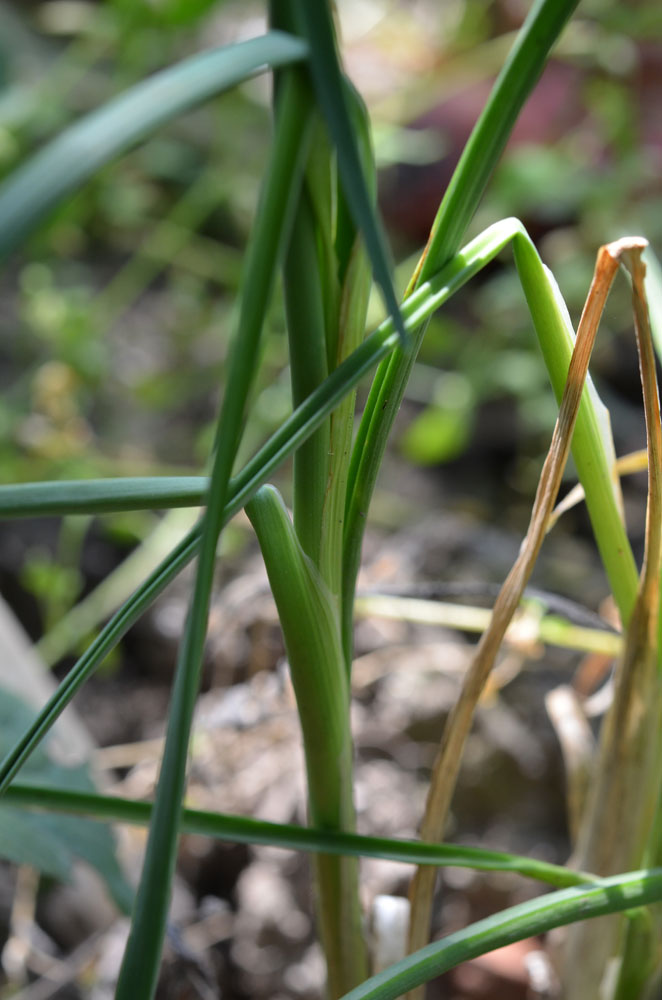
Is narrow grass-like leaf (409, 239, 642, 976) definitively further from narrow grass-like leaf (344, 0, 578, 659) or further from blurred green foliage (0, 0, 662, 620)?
blurred green foliage (0, 0, 662, 620)

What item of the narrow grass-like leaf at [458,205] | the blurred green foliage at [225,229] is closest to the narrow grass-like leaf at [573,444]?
the narrow grass-like leaf at [458,205]

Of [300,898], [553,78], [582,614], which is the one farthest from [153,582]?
[553,78]

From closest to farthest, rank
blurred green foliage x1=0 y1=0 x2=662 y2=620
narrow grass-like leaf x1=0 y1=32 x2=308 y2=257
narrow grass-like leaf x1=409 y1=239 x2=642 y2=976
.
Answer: narrow grass-like leaf x1=0 y1=32 x2=308 y2=257 → narrow grass-like leaf x1=409 y1=239 x2=642 y2=976 → blurred green foliage x1=0 y1=0 x2=662 y2=620

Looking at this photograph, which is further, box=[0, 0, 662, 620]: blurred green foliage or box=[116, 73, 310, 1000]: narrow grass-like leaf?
box=[0, 0, 662, 620]: blurred green foliage

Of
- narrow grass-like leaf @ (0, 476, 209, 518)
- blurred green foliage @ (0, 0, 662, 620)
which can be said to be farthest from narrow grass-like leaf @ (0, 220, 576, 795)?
blurred green foliage @ (0, 0, 662, 620)

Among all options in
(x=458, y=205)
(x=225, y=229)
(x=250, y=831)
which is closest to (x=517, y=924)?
(x=250, y=831)

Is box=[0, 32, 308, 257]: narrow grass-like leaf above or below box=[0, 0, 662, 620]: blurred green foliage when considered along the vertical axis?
below

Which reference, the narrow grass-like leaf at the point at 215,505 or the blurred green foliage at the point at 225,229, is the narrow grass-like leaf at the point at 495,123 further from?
the blurred green foliage at the point at 225,229
